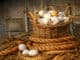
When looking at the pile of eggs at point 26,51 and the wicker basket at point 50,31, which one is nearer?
the pile of eggs at point 26,51

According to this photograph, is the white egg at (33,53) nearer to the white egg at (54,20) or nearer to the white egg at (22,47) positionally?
the white egg at (22,47)

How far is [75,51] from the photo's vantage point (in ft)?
5.59

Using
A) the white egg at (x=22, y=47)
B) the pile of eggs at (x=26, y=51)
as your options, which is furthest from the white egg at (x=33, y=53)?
the white egg at (x=22, y=47)

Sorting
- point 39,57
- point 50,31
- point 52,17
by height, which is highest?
point 52,17

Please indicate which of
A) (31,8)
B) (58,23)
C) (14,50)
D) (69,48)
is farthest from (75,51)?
(31,8)

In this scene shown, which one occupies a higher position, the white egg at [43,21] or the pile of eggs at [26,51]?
the white egg at [43,21]

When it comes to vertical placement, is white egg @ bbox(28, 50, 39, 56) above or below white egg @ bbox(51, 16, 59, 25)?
below

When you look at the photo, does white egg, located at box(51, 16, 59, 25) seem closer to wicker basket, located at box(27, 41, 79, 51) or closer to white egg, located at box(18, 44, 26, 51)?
wicker basket, located at box(27, 41, 79, 51)

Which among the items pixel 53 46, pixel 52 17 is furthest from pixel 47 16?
pixel 53 46

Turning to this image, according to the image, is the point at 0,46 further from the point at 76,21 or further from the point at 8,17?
the point at 76,21

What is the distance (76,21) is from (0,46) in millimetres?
824

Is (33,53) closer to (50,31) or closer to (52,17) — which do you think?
(50,31)

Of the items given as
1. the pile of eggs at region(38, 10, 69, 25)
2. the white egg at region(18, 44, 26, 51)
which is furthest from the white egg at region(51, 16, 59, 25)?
the white egg at region(18, 44, 26, 51)

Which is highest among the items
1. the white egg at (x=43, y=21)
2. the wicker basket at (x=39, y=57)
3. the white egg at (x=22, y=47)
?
the white egg at (x=43, y=21)
